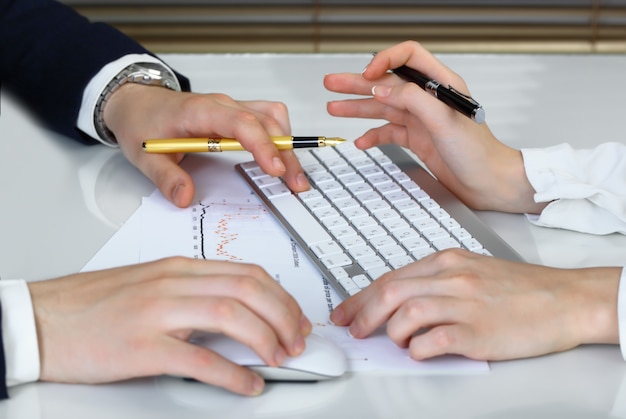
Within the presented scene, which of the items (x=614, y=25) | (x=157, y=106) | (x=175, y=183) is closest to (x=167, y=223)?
(x=175, y=183)

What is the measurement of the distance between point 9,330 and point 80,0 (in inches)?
67.0

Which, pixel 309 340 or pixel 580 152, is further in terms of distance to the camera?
pixel 580 152

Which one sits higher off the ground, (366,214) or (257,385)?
(366,214)

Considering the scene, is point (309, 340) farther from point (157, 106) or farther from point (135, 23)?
point (135, 23)

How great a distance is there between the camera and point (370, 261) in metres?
0.82

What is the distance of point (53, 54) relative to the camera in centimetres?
120

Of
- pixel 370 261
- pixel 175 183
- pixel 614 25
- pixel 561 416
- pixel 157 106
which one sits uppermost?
pixel 614 25

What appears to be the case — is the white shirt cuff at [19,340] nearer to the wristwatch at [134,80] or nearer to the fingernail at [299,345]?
the fingernail at [299,345]

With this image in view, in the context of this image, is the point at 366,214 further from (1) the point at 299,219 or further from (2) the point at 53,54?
(2) the point at 53,54

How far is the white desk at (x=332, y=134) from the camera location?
0.67m

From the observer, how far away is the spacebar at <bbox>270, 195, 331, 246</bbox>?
2.85 ft

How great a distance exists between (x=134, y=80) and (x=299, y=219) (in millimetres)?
359

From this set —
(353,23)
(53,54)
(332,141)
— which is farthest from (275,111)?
(353,23)

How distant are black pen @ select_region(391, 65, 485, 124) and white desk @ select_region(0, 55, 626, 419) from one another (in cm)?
13
